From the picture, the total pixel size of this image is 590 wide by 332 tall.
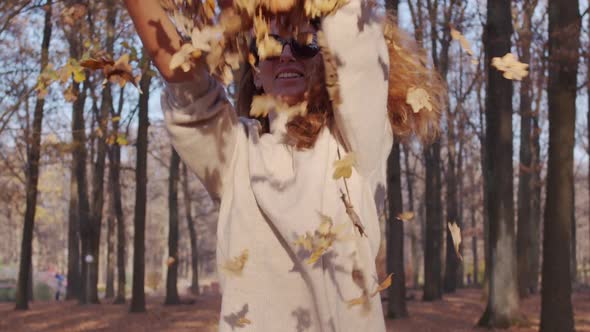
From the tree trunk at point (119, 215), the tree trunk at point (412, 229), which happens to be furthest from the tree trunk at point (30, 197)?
the tree trunk at point (412, 229)

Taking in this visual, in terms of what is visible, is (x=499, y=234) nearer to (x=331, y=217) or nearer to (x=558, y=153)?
(x=558, y=153)

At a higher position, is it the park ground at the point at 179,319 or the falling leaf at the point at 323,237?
the falling leaf at the point at 323,237

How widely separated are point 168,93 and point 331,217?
52cm

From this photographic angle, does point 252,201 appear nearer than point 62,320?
Yes

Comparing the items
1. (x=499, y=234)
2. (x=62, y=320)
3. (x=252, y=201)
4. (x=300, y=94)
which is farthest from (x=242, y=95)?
(x=62, y=320)

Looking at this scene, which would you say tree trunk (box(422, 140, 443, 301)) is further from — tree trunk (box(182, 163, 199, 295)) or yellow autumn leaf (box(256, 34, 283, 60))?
yellow autumn leaf (box(256, 34, 283, 60))

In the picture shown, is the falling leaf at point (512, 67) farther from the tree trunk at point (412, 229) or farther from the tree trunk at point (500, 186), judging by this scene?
the tree trunk at point (412, 229)

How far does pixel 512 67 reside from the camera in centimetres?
197

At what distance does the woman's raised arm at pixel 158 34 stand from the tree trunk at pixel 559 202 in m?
8.71

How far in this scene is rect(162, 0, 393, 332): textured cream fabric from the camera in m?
1.79

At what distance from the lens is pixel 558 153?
32.1 ft

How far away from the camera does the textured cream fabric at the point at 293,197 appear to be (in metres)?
1.79

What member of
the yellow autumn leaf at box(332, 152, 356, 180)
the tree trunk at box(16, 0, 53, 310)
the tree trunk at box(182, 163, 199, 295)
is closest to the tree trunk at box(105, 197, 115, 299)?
the tree trunk at box(182, 163, 199, 295)

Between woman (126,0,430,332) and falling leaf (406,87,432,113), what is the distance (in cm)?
9
